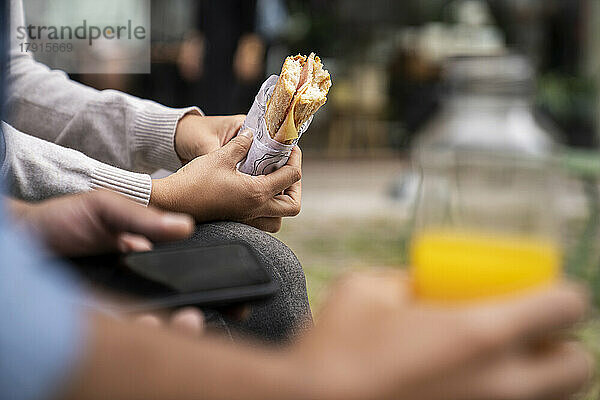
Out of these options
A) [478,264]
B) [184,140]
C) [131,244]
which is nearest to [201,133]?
[184,140]

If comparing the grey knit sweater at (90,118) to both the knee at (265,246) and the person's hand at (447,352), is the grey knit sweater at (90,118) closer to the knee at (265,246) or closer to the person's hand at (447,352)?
the knee at (265,246)

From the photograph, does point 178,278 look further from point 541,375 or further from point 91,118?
point 91,118

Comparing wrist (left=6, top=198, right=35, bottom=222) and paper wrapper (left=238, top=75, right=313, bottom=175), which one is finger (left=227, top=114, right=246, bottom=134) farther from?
wrist (left=6, top=198, right=35, bottom=222)

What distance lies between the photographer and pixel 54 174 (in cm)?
87

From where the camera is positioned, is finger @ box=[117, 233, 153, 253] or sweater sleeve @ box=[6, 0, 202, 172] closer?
finger @ box=[117, 233, 153, 253]

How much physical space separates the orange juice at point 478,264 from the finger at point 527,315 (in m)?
0.02

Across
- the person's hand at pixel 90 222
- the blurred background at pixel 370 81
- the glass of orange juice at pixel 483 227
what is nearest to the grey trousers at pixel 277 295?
the person's hand at pixel 90 222

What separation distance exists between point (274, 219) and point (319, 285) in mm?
1528

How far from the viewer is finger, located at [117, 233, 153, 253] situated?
2.07 ft

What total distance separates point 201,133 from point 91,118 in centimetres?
17

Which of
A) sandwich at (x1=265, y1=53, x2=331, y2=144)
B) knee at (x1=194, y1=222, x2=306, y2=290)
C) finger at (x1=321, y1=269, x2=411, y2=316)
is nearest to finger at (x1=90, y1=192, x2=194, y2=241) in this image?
finger at (x1=321, y1=269, x2=411, y2=316)

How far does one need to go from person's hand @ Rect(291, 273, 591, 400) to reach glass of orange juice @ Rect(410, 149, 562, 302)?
28 millimetres

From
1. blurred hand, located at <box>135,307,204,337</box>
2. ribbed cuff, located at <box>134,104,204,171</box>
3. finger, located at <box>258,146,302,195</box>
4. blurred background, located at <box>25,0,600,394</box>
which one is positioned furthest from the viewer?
blurred background, located at <box>25,0,600,394</box>

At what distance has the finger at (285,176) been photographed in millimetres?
944
